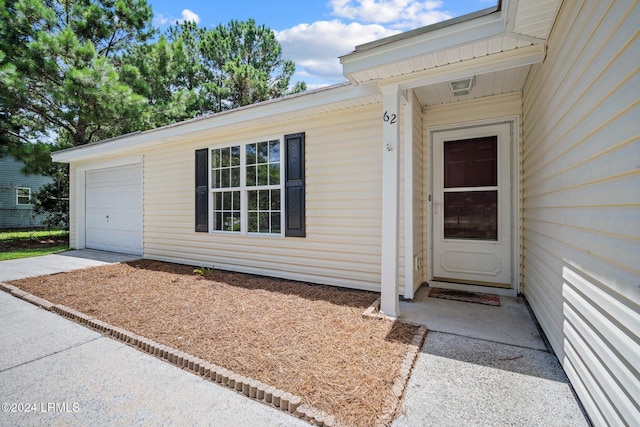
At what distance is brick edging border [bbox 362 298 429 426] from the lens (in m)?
1.73

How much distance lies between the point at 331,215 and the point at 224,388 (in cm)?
276

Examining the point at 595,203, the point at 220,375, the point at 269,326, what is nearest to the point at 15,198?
the point at 269,326

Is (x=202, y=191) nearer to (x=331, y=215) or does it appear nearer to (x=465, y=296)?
(x=331, y=215)

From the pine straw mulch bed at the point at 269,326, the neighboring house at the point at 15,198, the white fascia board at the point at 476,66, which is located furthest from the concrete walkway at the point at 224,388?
the neighboring house at the point at 15,198

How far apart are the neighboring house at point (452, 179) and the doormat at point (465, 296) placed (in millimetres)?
206

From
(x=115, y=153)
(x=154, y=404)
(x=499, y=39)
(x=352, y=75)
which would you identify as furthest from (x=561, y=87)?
(x=115, y=153)

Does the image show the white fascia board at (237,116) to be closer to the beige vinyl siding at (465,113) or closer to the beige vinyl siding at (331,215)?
the beige vinyl siding at (331,215)

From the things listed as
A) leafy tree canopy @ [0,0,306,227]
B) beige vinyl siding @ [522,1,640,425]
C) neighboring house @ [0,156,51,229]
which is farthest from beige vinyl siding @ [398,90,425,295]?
neighboring house @ [0,156,51,229]

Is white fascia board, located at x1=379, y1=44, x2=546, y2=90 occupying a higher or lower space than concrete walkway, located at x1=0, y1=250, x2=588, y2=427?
higher

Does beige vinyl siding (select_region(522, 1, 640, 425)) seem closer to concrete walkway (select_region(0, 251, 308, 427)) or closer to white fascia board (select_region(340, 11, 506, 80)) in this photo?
white fascia board (select_region(340, 11, 506, 80))

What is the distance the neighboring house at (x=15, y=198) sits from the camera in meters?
16.0

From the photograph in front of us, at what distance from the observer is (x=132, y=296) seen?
4039 mm

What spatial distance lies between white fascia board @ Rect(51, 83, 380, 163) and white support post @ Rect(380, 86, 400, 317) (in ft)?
1.81

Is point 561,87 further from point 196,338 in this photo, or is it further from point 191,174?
point 191,174
